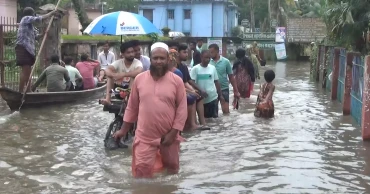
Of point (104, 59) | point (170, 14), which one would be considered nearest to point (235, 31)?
point (170, 14)

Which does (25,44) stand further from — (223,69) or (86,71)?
(223,69)

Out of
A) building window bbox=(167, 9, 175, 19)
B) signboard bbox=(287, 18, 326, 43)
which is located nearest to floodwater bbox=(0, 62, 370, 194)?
signboard bbox=(287, 18, 326, 43)

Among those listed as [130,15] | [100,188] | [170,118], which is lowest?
[100,188]

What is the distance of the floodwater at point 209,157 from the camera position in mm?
6457

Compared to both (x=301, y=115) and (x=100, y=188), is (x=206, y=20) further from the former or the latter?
(x=100, y=188)

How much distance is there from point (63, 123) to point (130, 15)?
3058 mm

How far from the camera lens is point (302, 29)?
1549 inches

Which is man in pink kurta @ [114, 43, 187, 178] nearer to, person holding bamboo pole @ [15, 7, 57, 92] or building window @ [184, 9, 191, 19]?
person holding bamboo pole @ [15, 7, 57, 92]

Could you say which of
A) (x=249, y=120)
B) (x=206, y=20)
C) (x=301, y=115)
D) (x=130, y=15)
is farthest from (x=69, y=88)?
(x=206, y=20)

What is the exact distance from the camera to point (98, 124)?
11.0 metres

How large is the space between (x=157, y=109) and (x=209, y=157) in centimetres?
215

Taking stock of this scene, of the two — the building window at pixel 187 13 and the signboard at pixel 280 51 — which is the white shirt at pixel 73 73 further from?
the building window at pixel 187 13

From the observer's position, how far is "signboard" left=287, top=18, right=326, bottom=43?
3862 centimetres

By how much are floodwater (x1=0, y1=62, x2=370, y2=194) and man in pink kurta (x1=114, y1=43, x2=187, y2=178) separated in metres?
0.48
